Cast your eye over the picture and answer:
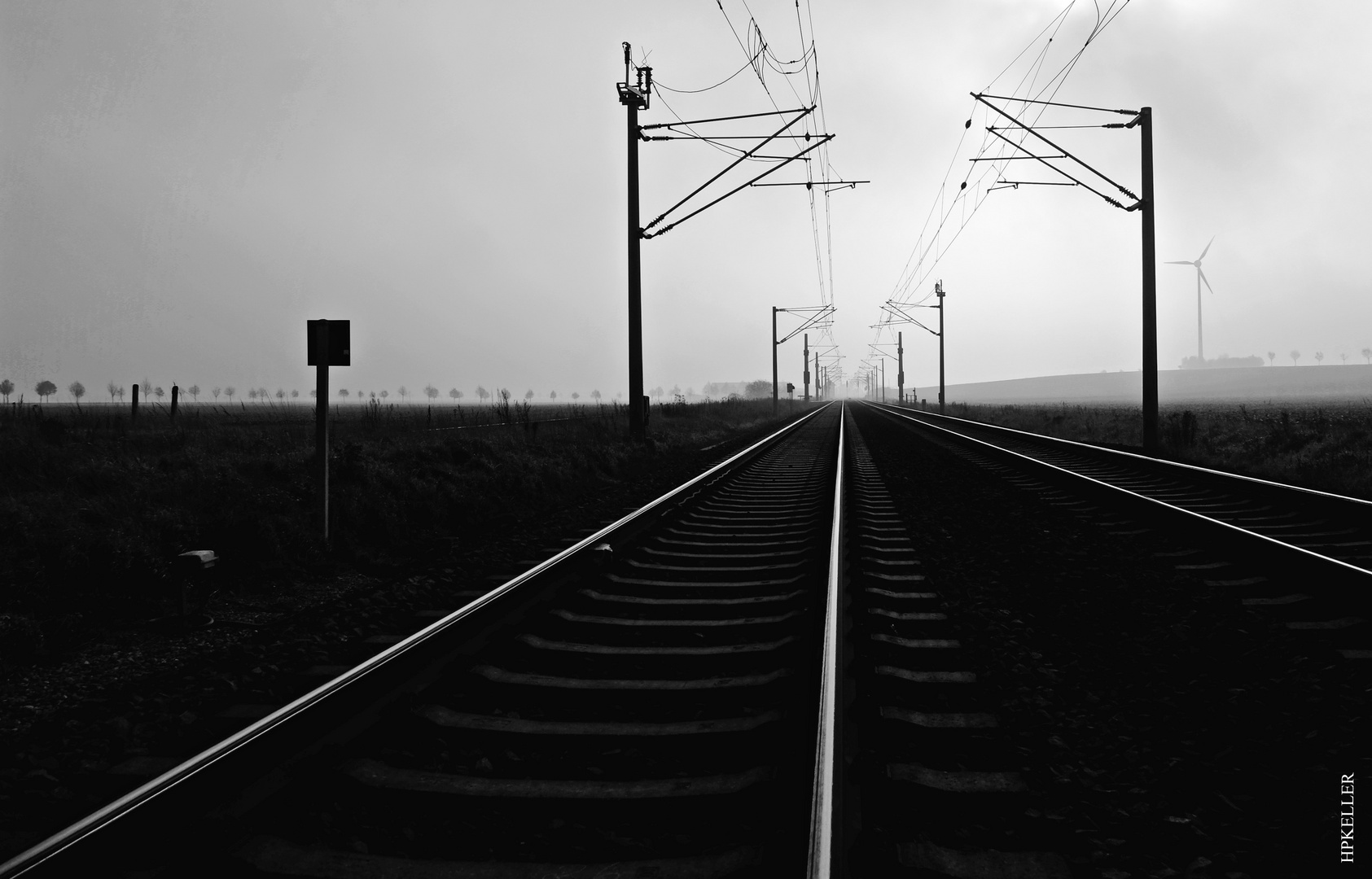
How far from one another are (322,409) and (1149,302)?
17092 mm

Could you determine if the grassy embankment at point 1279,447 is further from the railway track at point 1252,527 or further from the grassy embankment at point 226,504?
the grassy embankment at point 226,504

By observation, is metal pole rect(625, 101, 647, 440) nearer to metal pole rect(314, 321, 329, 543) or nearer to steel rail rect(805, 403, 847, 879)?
metal pole rect(314, 321, 329, 543)

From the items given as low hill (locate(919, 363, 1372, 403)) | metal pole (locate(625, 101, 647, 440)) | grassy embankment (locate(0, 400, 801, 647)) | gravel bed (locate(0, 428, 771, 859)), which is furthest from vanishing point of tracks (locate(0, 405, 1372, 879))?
low hill (locate(919, 363, 1372, 403))

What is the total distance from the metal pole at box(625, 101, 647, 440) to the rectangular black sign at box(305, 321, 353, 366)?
10.8 m

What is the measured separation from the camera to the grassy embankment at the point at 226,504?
5289 mm

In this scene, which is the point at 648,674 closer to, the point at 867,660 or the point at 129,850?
the point at 867,660

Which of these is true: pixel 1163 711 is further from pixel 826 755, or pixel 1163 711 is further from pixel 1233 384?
pixel 1233 384

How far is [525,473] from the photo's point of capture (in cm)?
1117

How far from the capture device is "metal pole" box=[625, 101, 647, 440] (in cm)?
1747

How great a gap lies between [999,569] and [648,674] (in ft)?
10.8

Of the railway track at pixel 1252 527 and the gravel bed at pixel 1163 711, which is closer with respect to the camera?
the gravel bed at pixel 1163 711

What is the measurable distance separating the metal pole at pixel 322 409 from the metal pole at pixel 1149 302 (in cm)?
1581

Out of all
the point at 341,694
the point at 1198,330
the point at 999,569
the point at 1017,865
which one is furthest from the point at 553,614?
the point at 1198,330

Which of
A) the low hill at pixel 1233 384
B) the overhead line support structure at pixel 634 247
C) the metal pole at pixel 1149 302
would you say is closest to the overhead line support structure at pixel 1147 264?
the metal pole at pixel 1149 302
